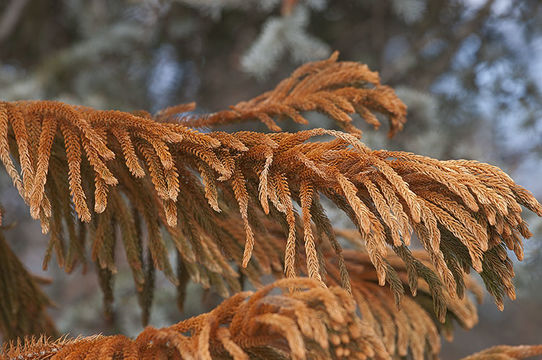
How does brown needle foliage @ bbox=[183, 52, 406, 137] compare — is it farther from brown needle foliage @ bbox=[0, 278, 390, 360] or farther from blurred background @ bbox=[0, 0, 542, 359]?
blurred background @ bbox=[0, 0, 542, 359]

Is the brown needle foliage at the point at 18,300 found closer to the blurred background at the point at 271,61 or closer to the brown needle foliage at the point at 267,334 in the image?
→ the brown needle foliage at the point at 267,334

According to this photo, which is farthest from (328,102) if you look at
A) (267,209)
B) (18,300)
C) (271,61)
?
(271,61)

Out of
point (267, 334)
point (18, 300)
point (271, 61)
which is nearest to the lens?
point (267, 334)

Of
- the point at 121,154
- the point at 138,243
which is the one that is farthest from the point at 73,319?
the point at 121,154

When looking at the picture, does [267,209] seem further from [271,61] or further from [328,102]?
[271,61]

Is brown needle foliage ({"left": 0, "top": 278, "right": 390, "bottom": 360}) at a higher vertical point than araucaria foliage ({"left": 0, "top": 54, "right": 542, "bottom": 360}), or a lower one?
lower

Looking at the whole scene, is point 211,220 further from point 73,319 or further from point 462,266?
point 73,319

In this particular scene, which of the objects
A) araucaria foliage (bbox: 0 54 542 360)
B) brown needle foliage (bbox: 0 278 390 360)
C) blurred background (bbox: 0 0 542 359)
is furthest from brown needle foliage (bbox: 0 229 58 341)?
blurred background (bbox: 0 0 542 359)
